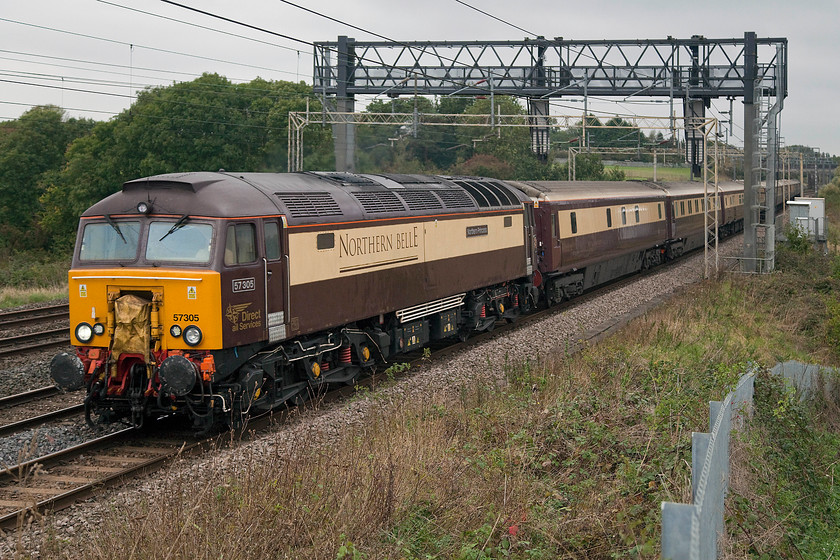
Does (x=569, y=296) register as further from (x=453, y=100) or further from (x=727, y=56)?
(x=453, y=100)

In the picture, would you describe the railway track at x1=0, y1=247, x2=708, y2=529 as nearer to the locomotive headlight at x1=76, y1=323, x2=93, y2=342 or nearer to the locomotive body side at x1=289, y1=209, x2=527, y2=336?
the locomotive headlight at x1=76, y1=323, x2=93, y2=342

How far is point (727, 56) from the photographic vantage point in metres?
35.6

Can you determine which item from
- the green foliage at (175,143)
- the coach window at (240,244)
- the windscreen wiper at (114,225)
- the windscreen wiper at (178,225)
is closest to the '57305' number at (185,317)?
the coach window at (240,244)

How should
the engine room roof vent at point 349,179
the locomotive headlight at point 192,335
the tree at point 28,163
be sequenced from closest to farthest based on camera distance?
the locomotive headlight at point 192,335, the engine room roof vent at point 349,179, the tree at point 28,163

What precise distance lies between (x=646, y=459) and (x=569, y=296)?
55.1 feet

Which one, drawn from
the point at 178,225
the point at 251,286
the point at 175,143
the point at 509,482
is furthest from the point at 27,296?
the point at 175,143

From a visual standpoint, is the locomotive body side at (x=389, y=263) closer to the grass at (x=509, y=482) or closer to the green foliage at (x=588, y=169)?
the grass at (x=509, y=482)

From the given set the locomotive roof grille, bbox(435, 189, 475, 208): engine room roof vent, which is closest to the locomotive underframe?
the locomotive roof grille

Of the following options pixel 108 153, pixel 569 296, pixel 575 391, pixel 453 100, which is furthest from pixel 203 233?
pixel 453 100

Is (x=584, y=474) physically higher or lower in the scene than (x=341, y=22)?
lower

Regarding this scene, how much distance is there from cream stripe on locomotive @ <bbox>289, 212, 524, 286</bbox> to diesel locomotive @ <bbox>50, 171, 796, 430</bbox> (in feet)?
0.11

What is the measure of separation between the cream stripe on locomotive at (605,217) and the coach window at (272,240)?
12834mm

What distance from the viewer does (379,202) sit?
1501cm

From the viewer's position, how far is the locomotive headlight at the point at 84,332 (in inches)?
443
